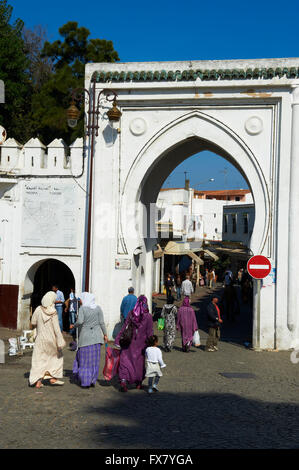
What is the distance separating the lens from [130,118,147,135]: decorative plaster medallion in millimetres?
12859

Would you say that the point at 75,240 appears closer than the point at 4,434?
No

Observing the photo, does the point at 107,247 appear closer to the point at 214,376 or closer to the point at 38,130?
the point at 214,376

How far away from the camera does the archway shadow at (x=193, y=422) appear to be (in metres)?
5.84

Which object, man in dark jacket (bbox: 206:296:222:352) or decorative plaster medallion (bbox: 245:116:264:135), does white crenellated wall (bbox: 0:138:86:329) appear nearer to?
man in dark jacket (bbox: 206:296:222:352)

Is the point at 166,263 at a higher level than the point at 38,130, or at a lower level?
lower

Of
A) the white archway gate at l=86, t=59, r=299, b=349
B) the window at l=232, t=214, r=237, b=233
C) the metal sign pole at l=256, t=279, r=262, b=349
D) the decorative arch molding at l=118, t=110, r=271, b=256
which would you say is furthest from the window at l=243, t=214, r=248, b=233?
the metal sign pole at l=256, t=279, r=262, b=349

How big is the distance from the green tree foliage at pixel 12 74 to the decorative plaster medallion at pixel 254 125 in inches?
533

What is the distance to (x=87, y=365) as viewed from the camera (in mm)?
8289

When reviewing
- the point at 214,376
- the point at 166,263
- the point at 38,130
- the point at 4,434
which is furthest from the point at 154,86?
the point at 166,263

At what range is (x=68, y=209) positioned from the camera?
13.1 m

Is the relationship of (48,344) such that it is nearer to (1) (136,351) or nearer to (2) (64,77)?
(1) (136,351)

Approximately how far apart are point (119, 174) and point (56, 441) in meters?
7.96

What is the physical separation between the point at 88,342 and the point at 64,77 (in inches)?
810
